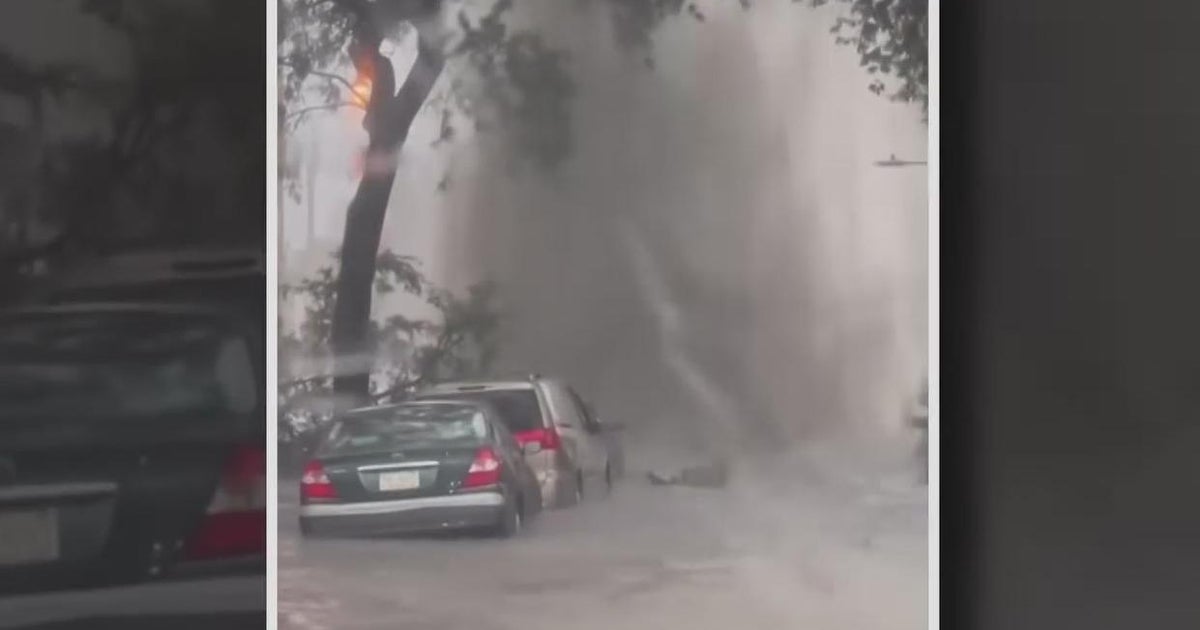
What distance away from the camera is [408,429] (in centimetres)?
163

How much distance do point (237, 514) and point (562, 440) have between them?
45 centimetres

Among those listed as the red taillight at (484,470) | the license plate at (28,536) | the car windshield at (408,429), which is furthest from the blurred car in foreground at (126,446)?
the red taillight at (484,470)

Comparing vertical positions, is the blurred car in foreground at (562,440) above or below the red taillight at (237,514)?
above

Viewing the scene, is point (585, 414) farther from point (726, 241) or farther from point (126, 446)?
point (126, 446)

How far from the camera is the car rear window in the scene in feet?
5.37

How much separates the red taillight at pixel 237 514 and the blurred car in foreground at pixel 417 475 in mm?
58

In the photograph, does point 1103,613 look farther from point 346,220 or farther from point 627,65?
point 346,220

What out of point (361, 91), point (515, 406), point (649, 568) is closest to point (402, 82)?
point (361, 91)

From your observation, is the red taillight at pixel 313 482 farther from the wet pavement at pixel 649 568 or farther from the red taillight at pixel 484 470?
the red taillight at pixel 484 470

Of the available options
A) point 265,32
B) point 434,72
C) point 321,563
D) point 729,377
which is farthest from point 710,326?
point 265,32

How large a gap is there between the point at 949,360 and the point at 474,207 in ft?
2.30

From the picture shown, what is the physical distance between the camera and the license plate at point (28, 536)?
151 centimetres

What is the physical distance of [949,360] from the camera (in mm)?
1678

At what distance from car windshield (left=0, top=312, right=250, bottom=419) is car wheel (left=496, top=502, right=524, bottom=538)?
371mm
